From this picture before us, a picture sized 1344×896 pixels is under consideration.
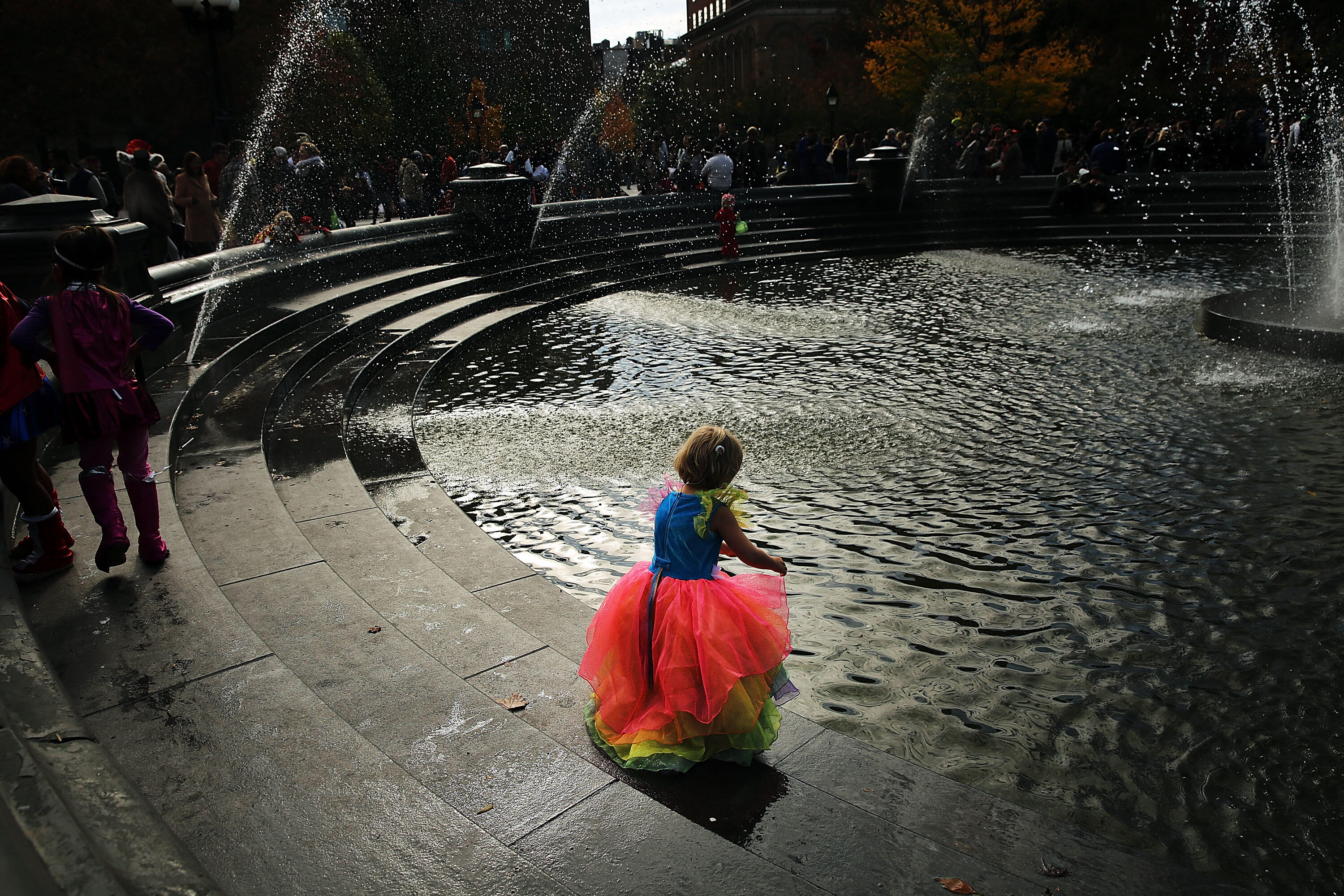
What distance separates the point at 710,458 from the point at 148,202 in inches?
407

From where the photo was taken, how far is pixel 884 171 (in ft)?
68.6

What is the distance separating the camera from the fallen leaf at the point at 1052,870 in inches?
108

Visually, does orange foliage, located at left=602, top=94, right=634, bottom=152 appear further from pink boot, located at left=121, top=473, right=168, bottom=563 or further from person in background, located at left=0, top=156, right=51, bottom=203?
pink boot, located at left=121, top=473, right=168, bottom=563

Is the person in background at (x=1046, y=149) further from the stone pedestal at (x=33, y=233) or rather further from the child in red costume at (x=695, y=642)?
the child in red costume at (x=695, y=642)

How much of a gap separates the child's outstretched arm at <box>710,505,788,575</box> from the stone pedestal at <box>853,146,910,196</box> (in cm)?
1936

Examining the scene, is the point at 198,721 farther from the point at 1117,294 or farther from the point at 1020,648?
the point at 1117,294

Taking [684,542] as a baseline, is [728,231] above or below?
above

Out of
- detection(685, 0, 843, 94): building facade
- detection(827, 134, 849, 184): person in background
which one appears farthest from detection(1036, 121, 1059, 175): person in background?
detection(685, 0, 843, 94): building facade

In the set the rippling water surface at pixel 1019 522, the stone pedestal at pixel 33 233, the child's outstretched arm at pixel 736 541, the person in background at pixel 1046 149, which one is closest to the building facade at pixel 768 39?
the person in background at pixel 1046 149

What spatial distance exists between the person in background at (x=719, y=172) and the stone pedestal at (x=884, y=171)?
10.3 feet

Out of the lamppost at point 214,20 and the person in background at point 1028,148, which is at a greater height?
the lamppost at point 214,20

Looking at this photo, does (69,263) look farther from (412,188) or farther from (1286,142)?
(1286,142)

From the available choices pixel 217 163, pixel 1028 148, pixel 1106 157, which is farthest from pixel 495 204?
pixel 1028 148

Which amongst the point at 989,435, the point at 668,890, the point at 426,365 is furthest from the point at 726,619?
the point at 426,365
